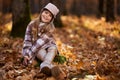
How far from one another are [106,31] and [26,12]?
404cm

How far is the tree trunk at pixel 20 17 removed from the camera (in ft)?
36.6

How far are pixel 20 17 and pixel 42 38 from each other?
163 inches

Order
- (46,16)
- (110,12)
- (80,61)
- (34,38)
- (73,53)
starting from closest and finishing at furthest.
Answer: (46,16) → (34,38) → (80,61) → (73,53) → (110,12)

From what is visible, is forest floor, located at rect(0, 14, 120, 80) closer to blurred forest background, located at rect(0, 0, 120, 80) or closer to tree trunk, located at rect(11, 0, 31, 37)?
blurred forest background, located at rect(0, 0, 120, 80)

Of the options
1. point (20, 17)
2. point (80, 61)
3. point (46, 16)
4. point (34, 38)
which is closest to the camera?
point (46, 16)

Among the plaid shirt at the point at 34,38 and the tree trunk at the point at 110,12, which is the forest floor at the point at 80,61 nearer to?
the plaid shirt at the point at 34,38

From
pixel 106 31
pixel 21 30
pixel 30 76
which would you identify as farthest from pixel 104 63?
pixel 106 31

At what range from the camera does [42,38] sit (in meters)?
7.36

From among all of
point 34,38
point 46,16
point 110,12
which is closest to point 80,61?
point 34,38

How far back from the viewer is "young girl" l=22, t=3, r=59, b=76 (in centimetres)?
720

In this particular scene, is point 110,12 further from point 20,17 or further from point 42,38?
point 42,38

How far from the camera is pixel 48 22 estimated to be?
291 inches

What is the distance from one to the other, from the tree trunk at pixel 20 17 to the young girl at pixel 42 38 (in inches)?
152

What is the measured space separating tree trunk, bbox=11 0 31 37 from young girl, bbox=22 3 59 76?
152 inches
